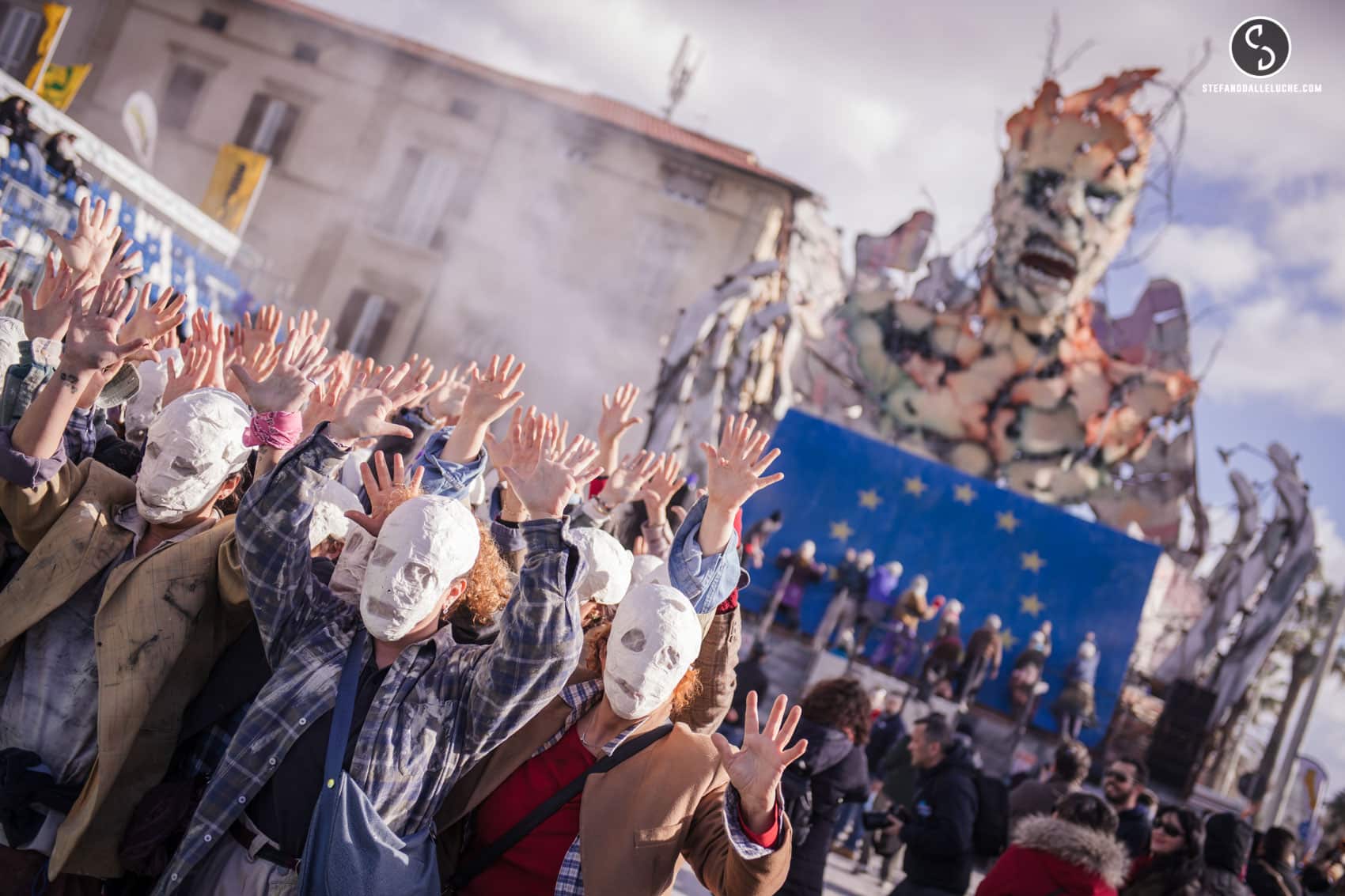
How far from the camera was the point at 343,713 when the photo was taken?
2402mm

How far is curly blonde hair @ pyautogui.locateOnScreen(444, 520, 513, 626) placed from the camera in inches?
108

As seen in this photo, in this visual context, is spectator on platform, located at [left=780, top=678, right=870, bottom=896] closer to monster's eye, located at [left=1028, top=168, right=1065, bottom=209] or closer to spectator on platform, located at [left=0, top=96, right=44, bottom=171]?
spectator on platform, located at [left=0, top=96, right=44, bottom=171]

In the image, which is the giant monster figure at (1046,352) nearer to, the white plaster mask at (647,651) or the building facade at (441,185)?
the building facade at (441,185)

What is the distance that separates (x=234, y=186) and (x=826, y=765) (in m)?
17.6

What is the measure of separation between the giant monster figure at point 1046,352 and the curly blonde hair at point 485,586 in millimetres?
13037

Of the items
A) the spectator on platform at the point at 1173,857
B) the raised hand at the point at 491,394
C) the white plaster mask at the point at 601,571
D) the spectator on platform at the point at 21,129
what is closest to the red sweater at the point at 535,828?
the white plaster mask at the point at 601,571

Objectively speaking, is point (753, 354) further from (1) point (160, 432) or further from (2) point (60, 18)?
(2) point (60, 18)

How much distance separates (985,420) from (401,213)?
12931 millimetres

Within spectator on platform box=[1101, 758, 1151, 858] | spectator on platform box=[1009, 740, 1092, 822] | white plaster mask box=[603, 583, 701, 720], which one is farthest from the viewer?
spectator on platform box=[1009, 740, 1092, 822]

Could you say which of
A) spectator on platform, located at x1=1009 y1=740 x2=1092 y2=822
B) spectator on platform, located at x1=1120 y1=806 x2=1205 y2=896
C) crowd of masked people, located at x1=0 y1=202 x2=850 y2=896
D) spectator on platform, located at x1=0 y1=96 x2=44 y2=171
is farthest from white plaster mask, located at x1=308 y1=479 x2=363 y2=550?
spectator on platform, located at x1=0 y1=96 x2=44 y2=171

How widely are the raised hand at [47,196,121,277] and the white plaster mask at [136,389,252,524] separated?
985 mm

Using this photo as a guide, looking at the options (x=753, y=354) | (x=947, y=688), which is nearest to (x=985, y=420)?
(x=753, y=354)

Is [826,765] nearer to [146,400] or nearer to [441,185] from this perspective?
[146,400]

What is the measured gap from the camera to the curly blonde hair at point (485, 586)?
2742 mm
